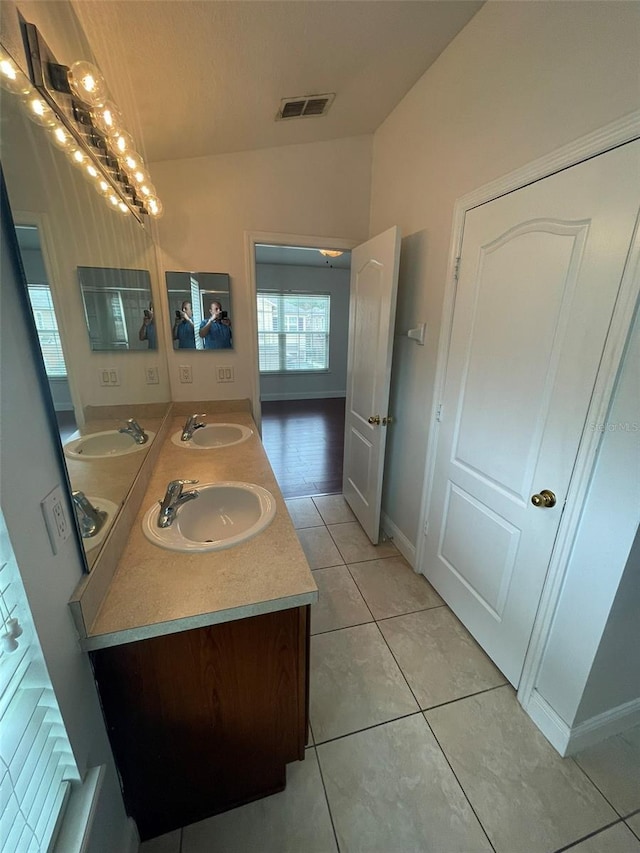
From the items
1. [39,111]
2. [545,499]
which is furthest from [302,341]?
[39,111]

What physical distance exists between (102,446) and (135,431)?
1.27ft

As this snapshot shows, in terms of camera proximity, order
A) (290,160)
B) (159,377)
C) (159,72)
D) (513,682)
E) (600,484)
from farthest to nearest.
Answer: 1. (290,160)
2. (159,377)
3. (513,682)
4. (159,72)
5. (600,484)

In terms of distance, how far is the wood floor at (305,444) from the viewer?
3.26 metres

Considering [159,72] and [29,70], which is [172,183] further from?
[29,70]

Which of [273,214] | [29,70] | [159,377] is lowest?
[159,377]

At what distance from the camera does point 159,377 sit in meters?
1.98

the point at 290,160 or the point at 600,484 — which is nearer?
the point at 600,484

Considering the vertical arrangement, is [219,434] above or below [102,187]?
below

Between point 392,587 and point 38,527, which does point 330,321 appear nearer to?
point 392,587

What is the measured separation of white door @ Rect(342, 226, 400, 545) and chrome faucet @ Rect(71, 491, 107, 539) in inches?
63.2

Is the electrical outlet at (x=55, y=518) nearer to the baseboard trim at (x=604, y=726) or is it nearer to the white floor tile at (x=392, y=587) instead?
the white floor tile at (x=392, y=587)

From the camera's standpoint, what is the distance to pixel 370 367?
2.25 m

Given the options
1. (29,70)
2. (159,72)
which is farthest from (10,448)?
(159,72)

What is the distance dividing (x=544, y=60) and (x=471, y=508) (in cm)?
168
